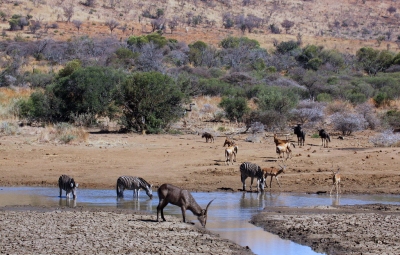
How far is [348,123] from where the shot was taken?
3045 cm

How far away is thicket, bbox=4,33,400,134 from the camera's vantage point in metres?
31.0

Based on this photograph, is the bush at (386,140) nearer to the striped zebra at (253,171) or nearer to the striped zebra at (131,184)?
the striped zebra at (253,171)

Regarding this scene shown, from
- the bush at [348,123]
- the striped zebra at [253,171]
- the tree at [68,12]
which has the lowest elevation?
the striped zebra at [253,171]

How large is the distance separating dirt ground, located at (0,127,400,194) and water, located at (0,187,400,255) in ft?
3.23

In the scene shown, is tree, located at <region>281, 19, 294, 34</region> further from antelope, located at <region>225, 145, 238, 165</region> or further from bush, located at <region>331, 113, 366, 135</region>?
antelope, located at <region>225, 145, 238, 165</region>

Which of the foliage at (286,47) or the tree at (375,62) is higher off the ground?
the foliage at (286,47)

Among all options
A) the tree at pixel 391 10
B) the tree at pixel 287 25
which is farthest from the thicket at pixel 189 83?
the tree at pixel 391 10

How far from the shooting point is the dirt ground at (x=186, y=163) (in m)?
20.0

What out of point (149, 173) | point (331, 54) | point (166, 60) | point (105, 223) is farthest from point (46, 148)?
point (331, 54)

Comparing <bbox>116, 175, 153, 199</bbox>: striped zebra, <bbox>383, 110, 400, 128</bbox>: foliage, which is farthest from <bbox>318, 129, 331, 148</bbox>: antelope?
<bbox>116, 175, 153, 199</bbox>: striped zebra

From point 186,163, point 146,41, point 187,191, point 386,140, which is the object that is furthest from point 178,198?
point 146,41

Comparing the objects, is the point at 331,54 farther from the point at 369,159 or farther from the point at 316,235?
the point at 316,235

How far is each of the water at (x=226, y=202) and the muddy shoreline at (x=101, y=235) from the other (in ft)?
2.68

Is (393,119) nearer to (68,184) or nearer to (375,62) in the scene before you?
(68,184)
